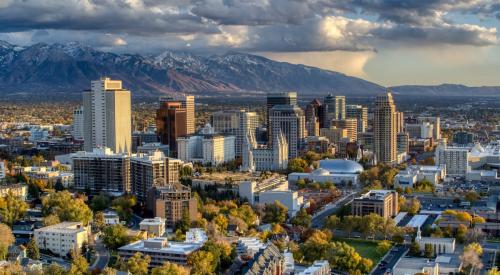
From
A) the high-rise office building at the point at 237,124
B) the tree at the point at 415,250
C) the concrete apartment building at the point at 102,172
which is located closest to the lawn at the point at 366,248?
the tree at the point at 415,250

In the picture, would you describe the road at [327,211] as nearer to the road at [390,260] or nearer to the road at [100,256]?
the road at [390,260]

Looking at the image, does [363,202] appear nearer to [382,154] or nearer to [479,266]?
[479,266]

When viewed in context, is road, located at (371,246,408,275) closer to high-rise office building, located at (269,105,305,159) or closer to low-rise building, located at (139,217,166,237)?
low-rise building, located at (139,217,166,237)

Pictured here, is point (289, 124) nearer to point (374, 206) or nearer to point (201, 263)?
point (374, 206)

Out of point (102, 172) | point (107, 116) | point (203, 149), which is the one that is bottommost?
point (102, 172)

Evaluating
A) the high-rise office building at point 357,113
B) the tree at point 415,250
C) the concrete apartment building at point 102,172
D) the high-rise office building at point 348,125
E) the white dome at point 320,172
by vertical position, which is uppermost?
the high-rise office building at point 357,113

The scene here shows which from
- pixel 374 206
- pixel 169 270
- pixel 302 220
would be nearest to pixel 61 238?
pixel 169 270

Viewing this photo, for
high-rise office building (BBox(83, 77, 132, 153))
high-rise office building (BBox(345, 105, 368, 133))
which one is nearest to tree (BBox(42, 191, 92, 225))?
high-rise office building (BBox(83, 77, 132, 153))
